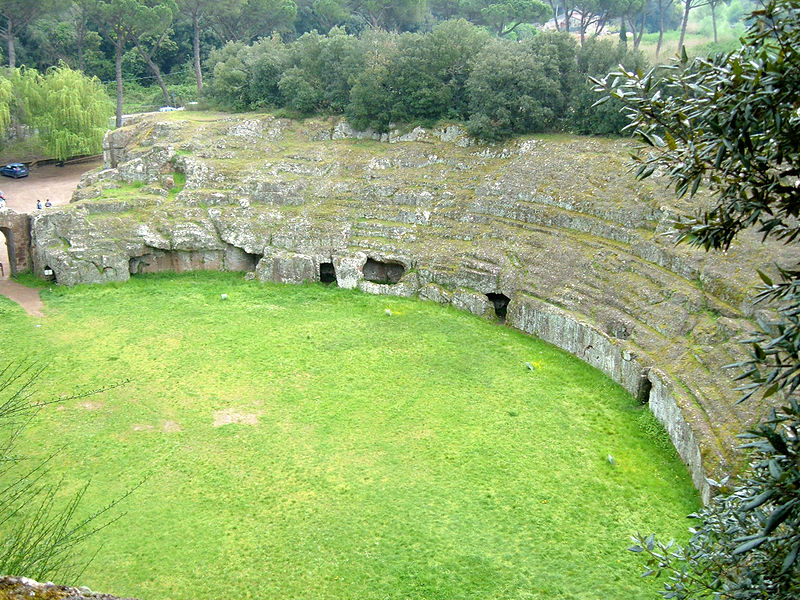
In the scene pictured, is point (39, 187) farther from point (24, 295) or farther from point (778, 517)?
point (778, 517)

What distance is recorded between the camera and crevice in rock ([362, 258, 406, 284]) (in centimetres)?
2678

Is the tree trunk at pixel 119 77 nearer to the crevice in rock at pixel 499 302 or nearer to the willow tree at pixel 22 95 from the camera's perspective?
the willow tree at pixel 22 95

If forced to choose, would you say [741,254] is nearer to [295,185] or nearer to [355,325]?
[355,325]

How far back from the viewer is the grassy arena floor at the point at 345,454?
12445 millimetres

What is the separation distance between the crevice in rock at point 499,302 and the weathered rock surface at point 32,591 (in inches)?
764

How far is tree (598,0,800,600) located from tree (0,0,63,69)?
48928 mm

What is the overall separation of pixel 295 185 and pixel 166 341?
10.7 meters

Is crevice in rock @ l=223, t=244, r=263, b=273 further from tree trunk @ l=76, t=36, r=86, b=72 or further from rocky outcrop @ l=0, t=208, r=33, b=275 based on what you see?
tree trunk @ l=76, t=36, r=86, b=72

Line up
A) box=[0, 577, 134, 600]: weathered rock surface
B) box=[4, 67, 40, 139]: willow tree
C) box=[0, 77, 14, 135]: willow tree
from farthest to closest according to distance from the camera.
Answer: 1. box=[4, 67, 40, 139]: willow tree
2. box=[0, 77, 14, 135]: willow tree
3. box=[0, 577, 134, 600]: weathered rock surface

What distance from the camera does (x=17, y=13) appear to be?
45.2 m

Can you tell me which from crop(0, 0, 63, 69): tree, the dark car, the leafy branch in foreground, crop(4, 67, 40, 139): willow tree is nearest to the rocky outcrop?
the leafy branch in foreground

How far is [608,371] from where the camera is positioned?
19.2 m

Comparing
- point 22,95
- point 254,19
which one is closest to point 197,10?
point 254,19

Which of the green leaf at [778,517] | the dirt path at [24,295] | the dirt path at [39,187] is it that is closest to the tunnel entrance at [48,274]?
the dirt path at [24,295]
